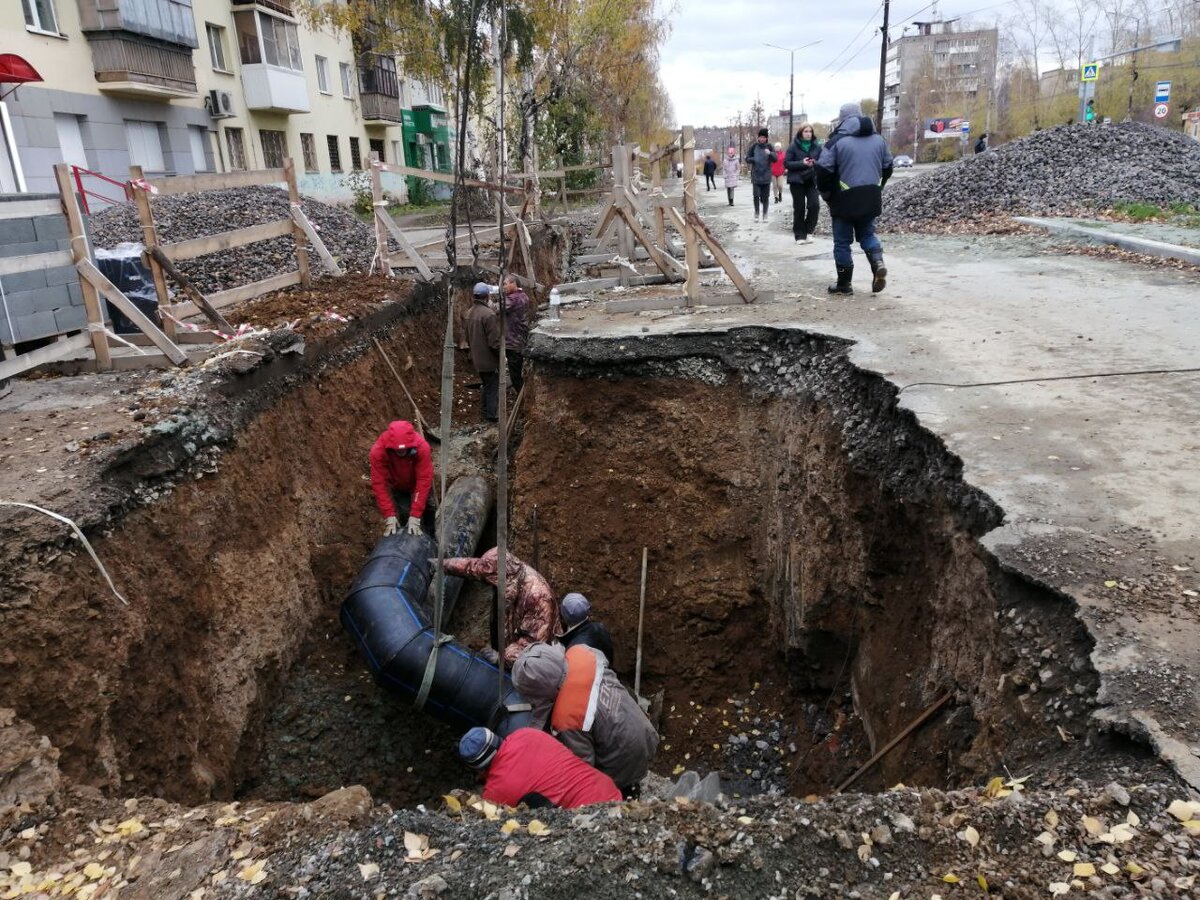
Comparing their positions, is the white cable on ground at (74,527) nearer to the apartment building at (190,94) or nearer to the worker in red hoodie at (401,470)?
the worker in red hoodie at (401,470)

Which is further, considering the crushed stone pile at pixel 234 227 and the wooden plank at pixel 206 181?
the crushed stone pile at pixel 234 227

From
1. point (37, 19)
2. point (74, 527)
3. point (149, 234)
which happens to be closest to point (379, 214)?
point (149, 234)

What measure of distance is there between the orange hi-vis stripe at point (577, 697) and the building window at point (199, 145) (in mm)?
22371

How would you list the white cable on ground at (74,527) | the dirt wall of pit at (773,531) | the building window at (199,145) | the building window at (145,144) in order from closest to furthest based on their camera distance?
the white cable on ground at (74,527) → the dirt wall of pit at (773,531) → the building window at (145,144) → the building window at (199,145)

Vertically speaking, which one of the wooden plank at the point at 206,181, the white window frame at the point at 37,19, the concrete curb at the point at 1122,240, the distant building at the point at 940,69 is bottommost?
the concrete curb at the point at 1122,240

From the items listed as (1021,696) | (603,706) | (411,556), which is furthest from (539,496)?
(1021,696)

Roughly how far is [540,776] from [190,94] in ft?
73.5

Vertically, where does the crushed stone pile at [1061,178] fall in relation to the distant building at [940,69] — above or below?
Answer: below

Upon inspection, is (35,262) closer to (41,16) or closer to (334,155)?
(41,16)

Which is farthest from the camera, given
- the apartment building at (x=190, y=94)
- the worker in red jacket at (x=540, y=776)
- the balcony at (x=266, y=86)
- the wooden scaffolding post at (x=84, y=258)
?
the balcony at (x=266, y=86)

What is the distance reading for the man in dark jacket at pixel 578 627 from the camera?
5.27m

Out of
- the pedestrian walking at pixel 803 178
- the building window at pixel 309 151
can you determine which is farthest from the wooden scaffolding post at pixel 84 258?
the building window at pixel 309 151

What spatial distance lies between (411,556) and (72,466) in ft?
7.10

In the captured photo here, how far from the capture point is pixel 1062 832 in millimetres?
2076
